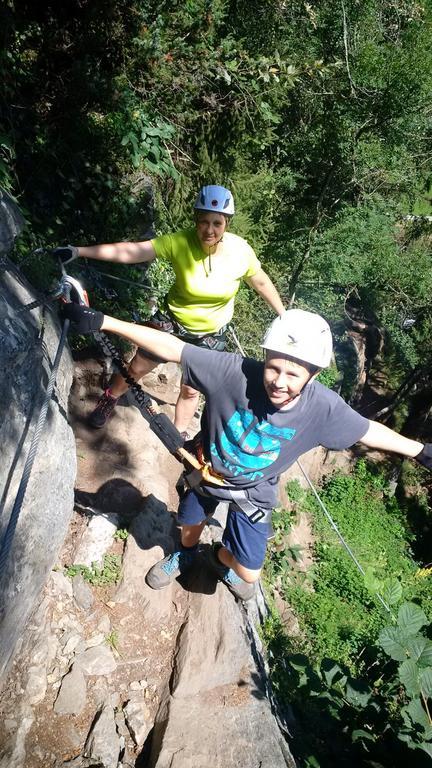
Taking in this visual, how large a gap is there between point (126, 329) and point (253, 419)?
85cm

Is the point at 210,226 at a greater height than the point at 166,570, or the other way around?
the point at 210,226

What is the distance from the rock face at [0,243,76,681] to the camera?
2.63m

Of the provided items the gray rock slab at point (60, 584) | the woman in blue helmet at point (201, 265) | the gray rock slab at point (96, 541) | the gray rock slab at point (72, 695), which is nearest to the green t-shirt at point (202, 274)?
the woman in blue helmet at point (201, 265)

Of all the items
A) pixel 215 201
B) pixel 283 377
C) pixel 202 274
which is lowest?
pixel 202 274

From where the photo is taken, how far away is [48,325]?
3566 mm

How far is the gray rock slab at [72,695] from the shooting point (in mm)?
2936

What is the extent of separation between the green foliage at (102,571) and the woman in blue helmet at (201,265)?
5.17ft

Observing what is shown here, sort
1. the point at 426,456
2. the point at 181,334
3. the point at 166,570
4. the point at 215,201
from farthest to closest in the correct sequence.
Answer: the point at 181,334 → the point at 166,570 → the point at 215,201 → the point at 426,456

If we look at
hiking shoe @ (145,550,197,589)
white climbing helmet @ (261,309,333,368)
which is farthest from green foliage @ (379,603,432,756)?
hiking shoe @ (145,550,197,589)

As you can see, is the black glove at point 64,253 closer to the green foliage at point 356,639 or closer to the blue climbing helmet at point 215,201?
the blue climbing helmet at point 215,201

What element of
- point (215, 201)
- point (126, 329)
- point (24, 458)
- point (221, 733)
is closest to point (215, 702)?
point (221, 733)

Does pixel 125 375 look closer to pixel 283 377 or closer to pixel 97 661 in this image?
pixel 283 377

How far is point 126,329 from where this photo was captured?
2.49 meters

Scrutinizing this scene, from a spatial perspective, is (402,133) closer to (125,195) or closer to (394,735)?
(125,195)
